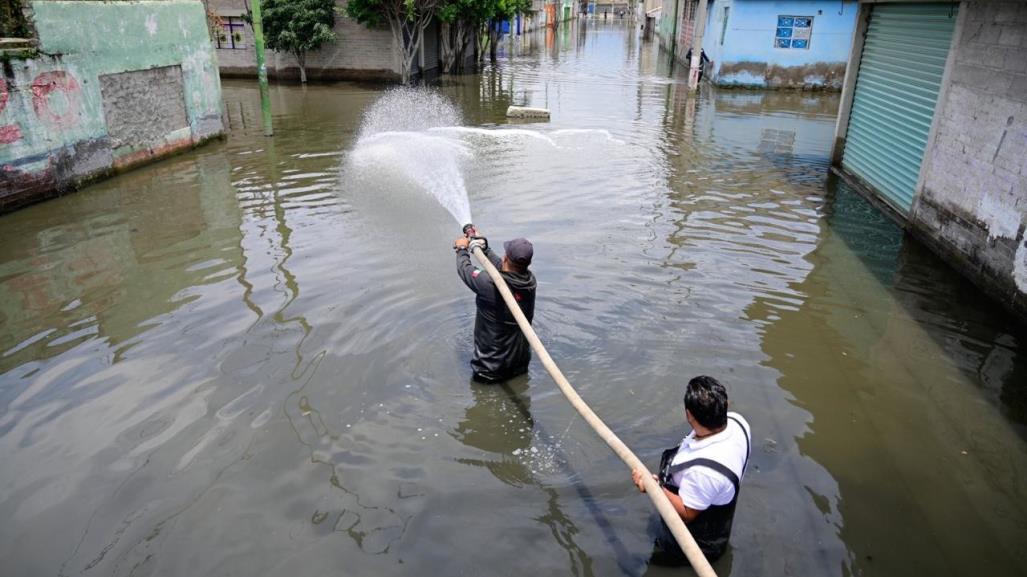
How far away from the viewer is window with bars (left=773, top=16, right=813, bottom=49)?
26.0 meters

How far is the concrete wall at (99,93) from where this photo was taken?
421 inches

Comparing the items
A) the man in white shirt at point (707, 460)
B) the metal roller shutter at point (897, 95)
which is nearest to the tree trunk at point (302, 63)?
the metal roller shutter at point (897, 95)

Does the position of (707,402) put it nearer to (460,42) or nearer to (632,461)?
(632,461)

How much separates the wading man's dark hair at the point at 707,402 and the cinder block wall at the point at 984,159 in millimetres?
6043

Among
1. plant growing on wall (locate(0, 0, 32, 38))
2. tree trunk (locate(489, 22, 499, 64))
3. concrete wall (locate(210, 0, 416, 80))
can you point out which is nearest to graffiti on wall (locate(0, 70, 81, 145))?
plant growing on wall (locate(0, 0, 32, 38))

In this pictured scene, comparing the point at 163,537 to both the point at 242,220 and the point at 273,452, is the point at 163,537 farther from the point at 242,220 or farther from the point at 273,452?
the point at 242,220

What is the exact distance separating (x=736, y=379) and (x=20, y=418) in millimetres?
6173

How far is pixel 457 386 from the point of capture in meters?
6.13

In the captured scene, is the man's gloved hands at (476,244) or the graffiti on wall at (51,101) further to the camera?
the graffiti on wall at (51,101)

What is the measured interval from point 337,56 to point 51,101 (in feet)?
58.3

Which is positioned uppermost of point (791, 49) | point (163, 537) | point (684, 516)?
point (791, 49)

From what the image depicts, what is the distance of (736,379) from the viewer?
634cm

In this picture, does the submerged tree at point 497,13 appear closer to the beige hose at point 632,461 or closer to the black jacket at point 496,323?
the black jacket at point 496,323

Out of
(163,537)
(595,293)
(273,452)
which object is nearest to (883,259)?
(595,293)
